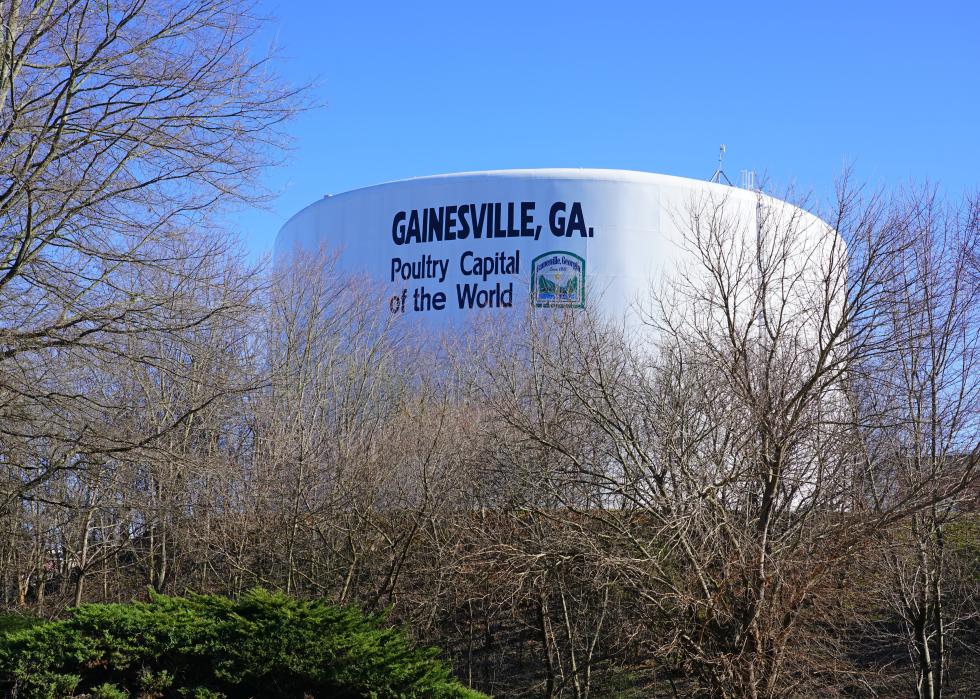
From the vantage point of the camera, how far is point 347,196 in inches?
1415

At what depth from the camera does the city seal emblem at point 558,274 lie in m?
31.2

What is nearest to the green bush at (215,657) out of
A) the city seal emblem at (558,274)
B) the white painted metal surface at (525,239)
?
the white painted metal surface at (525,239)

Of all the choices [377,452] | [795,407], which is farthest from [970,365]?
[377,452]

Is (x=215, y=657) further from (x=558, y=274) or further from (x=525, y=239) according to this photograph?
(x=525, y=239)

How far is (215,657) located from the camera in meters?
9.28

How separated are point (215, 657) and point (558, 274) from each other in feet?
76.4

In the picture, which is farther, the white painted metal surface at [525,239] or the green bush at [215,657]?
the white painted metal surface at [525,239]

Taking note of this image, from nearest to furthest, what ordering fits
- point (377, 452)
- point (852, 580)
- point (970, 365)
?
point (852, 580), point (970, 365), point (377, 452)

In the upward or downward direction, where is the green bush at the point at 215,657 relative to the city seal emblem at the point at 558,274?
downward

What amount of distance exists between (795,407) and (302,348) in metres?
17.5

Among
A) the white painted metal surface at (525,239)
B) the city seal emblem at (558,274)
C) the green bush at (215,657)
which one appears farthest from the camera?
the white painted metal surface at (525,239)

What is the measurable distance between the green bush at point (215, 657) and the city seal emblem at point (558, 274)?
72.9ft

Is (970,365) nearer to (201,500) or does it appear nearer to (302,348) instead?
(201,500)

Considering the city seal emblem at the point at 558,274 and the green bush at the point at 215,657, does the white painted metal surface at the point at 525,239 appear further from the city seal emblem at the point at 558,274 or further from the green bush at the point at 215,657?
the green bush at the point at 215,657
